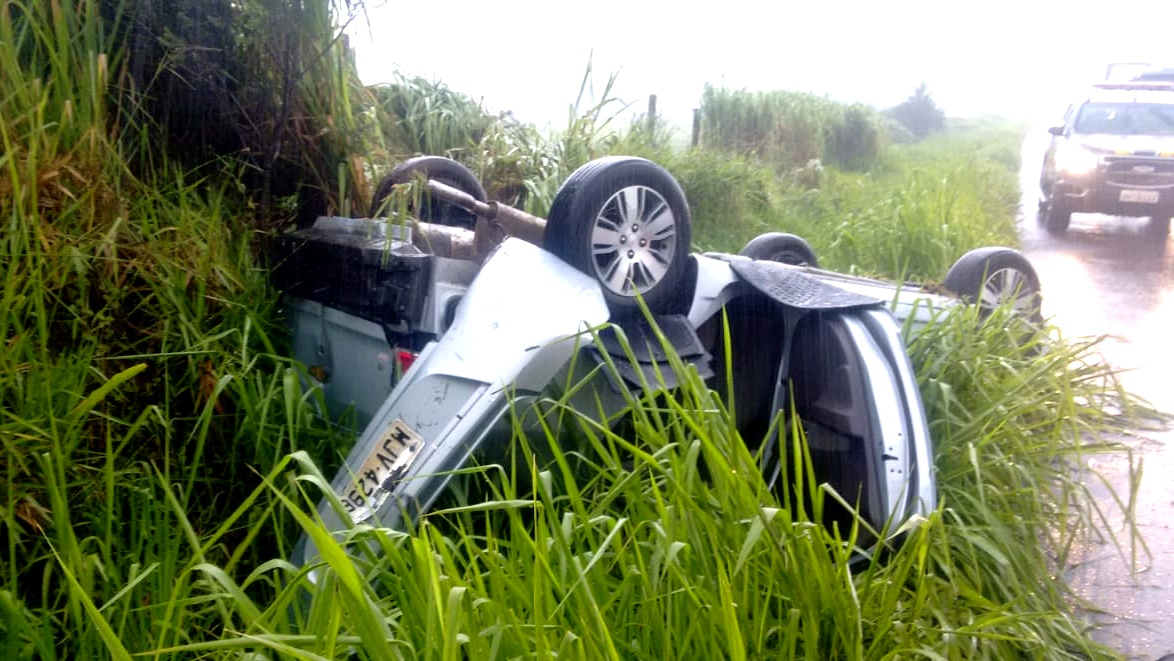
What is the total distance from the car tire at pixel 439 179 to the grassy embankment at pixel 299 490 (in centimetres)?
32

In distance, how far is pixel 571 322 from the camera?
330cm

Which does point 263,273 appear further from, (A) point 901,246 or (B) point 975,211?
(B) point 975,211

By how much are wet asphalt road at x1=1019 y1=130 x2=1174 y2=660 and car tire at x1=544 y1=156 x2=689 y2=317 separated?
1909 millimetres

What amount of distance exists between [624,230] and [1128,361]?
4.69 metres

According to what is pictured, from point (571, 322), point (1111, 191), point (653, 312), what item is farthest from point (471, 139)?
point (1111, 191)

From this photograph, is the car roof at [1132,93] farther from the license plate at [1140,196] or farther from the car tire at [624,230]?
the car tire at [624,230]

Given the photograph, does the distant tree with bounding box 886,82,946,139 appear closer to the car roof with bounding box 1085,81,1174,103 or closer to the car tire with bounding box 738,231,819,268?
the car roof with bounding box 1085,81,1174,103

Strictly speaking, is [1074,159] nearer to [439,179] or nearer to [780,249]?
[780,249]

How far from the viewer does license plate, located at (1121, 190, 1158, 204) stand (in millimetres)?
12148

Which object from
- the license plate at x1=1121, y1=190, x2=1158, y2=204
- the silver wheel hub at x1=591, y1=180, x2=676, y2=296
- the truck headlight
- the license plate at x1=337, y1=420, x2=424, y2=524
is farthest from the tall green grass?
the license plate at x1=337, y1=420, x2=424, y2=524

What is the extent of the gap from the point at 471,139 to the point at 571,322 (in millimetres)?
5027

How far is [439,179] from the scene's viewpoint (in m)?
5.28

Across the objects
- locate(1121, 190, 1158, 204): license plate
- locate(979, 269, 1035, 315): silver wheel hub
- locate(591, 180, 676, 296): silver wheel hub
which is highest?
locate(591, 180, 676, 296): silver wheel hub

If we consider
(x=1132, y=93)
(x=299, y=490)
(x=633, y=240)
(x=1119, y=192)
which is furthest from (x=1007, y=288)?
(x=1132, y=93)
